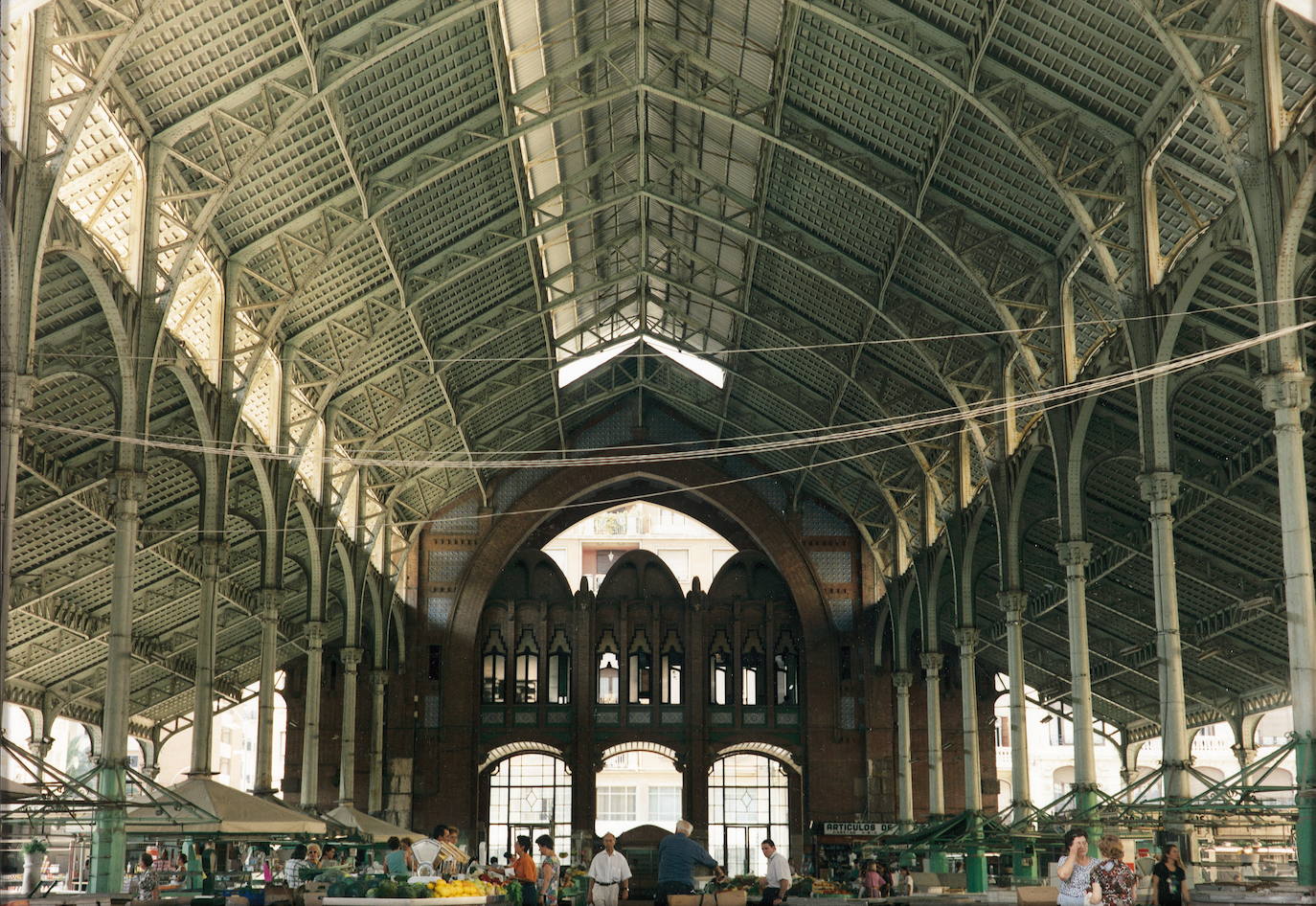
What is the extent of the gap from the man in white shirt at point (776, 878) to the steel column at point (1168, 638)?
22.7ft

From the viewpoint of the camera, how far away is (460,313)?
1783 inches

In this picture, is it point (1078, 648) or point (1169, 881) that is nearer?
point (1169, 881)

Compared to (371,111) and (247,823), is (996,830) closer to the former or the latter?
(247,823)

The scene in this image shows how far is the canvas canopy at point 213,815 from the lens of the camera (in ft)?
87.9

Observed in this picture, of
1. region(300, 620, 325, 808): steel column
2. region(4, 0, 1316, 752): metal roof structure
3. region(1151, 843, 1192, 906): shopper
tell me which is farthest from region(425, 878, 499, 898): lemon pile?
region(300, 620, 325, 808): steel column

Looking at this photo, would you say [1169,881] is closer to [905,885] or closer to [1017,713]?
[1017,713]

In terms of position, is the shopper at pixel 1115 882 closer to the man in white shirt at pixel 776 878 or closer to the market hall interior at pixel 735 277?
the market hall interior at pixel 735 277

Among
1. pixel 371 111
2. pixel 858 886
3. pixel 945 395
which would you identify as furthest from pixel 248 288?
pixel 858 886

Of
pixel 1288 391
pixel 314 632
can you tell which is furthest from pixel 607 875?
pixel 314 632

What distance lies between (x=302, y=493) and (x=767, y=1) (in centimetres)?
2011

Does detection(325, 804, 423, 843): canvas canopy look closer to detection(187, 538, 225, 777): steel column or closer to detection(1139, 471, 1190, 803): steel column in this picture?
detection(187, 538, 225, 777): steel column

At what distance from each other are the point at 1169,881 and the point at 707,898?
22.6 ft

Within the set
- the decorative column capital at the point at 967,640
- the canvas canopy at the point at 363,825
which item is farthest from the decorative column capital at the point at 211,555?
the decorative column capital at the point at 967,640

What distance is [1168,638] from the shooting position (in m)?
25.8
